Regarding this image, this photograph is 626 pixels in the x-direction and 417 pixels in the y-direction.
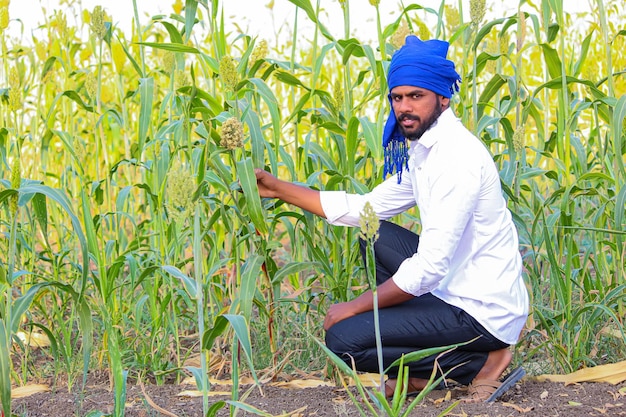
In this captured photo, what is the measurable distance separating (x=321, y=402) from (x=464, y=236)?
0.64m

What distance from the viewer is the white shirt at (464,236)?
2.21 meters

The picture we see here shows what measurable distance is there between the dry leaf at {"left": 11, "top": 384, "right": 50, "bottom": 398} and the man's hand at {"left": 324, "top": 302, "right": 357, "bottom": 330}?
941mm

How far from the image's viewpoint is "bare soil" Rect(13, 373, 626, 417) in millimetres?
2223

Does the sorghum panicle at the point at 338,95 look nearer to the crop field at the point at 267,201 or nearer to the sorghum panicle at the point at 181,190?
the crop field at the point at 267,201

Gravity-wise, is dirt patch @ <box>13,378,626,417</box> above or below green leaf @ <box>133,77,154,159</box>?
below

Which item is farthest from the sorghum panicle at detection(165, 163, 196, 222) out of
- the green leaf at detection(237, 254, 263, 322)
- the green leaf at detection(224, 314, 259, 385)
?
the green leaf at detection(237, 254, 263, 322)

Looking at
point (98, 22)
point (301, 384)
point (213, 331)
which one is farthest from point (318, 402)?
point (98, 22)

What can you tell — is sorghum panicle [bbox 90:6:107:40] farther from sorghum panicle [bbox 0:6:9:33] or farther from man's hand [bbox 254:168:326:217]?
man's hand [bbox 254:168:326:217]

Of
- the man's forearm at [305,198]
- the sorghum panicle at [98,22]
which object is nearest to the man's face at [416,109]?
the man's forearm at [305,198]

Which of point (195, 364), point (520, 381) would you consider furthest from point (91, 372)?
point (520, 381)

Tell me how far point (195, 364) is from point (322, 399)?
500 mm

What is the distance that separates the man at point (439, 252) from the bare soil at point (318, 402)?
0.09 metres

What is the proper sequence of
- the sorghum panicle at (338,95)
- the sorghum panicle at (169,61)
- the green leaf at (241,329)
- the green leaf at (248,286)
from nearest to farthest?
the green leaf at (241,329) → the green leaf at (248,286) → the sorghum panicle at (338,95) → the sorghum panicle at (169,61)

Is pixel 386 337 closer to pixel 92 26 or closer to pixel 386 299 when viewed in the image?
pixel 386 299
